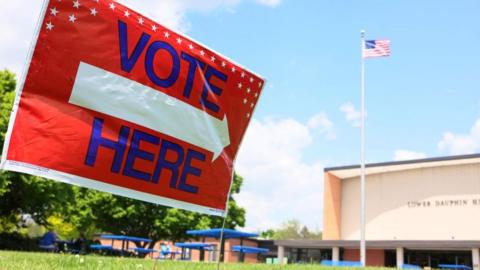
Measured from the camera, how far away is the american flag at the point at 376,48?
27.8 m

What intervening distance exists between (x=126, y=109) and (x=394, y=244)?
4195 centimetres

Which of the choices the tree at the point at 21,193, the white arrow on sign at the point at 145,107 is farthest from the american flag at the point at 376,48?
the white arrow on sign at the point at 145,107

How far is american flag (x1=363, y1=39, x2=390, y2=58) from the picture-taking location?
27.8 meters

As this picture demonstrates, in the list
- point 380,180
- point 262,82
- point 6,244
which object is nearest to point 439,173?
point 380,180

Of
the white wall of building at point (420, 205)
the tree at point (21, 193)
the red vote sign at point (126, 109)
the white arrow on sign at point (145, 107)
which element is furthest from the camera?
the white wall of building at point (420, 205)

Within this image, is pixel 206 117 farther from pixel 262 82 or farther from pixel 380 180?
pixel 380 180

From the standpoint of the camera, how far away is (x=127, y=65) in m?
4.27

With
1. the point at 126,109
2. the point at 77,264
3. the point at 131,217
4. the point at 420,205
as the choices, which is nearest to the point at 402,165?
the point at 420,205

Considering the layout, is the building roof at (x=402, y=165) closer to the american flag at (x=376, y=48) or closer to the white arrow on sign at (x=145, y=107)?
the american flag at (x=376, y=48)

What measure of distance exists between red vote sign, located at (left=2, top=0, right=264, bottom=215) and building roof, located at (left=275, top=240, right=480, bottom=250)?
3938 centimetres

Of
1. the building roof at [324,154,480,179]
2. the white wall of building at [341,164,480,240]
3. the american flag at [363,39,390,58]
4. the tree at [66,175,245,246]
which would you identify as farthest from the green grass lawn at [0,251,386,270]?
the white wall of building at [341,164,480,240]

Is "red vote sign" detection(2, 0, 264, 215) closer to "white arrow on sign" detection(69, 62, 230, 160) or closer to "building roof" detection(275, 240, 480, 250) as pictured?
"white arrow on sign" detection(69, 62, 230, 160)

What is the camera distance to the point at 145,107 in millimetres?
4352

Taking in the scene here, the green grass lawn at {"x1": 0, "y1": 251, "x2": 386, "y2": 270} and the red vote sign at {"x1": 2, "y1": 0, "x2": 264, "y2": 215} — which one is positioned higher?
the red vote sign at {"x1": 2, "y1": 0, "x2": 264, "y2": 215}
